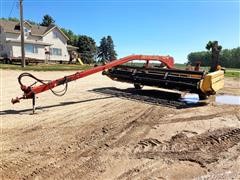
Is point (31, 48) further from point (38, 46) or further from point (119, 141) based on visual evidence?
point (119, 141)

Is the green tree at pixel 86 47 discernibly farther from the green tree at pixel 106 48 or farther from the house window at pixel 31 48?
the green tree at pixel 106 48

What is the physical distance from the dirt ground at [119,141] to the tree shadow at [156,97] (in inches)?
14.3

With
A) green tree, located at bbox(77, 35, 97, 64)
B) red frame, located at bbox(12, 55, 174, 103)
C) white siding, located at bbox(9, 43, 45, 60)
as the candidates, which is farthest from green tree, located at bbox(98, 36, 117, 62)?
red frame, located at bbox(12, 55, 174, 103)

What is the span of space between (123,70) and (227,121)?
5.84 m

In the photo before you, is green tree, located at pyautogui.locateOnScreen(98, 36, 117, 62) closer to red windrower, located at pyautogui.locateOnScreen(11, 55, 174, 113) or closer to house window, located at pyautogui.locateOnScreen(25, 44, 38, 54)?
house window, located at pyautogui.locateOnScreen(25, 44, 38, 54)

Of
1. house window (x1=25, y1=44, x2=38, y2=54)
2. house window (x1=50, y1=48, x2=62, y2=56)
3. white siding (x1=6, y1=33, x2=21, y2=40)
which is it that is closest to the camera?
white siding (x1=6, y1=33, x2=21, y2=40)

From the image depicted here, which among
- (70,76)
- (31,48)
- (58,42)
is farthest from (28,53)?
(70,76)

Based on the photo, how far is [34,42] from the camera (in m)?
40.5

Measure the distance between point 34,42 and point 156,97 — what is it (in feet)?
109

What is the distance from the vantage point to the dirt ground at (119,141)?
14.3ft

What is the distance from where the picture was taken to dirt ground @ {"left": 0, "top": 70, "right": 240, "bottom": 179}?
436cm

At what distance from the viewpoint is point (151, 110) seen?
27.7ft

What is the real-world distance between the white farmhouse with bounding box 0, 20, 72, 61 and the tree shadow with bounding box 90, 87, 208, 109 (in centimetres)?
2577

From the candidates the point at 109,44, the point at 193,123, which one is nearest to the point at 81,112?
the point at 193,123
